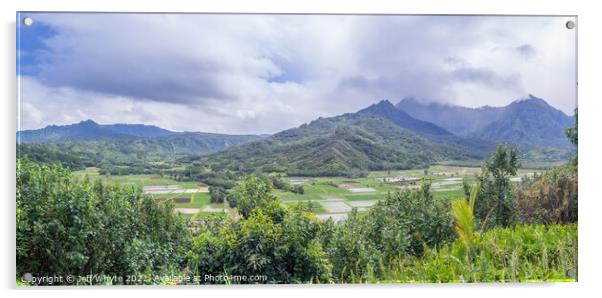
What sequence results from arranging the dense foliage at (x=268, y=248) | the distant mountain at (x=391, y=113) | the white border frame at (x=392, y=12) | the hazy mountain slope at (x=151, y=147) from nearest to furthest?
the dense foliage at (x=268, y=248) → the white border frame at (x=392, y=12) → the hazy mountain slope at (x=151, y=147) → the distant mountain at (x=391, y=113)

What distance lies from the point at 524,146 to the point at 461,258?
54.9 inches

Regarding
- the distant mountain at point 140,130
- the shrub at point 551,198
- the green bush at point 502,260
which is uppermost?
the distant mountain at point 140,130

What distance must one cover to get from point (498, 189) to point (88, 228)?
4.05m

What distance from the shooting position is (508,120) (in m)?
3.83

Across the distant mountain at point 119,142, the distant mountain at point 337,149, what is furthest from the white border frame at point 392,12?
→ the distant mountain at point 337,149

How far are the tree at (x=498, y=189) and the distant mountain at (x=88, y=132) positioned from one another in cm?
346

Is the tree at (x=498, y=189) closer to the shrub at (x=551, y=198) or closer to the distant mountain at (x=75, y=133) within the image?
the shrub at (x=551, y=198)

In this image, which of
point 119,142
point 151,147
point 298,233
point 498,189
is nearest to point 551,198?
point 498,189

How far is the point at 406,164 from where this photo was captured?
3.96 metres

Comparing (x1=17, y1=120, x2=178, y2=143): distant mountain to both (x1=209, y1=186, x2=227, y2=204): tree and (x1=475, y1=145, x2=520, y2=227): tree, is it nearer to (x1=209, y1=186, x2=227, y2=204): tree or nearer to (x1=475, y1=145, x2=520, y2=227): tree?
(x1=209, y1=186, x2=227, y2=204): tree

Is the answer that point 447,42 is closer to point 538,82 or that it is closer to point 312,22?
point 538,82

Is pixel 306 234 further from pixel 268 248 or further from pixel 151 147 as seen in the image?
pixel 151 147

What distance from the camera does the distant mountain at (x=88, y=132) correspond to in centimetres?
356

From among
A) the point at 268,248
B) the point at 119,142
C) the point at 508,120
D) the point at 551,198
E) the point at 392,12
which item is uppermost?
the point at 392,12
